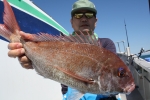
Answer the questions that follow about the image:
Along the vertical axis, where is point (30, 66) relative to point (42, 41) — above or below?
below

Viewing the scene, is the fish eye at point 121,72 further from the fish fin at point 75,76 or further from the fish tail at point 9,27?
the fish tail at point 9,27

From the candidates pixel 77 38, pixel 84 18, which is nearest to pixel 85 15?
pixel 84 18

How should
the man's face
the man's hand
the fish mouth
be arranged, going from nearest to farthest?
the fish mouth → the man's hand → the man's face

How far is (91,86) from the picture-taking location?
123cm

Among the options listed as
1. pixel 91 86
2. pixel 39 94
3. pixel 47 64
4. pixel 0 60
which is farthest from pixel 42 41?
pixel 39 94

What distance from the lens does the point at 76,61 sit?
4.35 ft

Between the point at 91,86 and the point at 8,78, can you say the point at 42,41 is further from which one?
the point at 8,78

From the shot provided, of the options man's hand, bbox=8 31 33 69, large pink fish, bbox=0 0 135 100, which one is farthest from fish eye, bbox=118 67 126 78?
man's hand, bbox=8 31 33 69

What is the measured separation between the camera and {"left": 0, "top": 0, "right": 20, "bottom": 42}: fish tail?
138cm

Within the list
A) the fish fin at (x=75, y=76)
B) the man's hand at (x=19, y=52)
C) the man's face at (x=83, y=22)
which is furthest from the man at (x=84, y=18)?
the fish fin at (x=75, y=76)

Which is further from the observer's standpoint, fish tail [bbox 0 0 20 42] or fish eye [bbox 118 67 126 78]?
fish tail [bbox 0 0 20 42]

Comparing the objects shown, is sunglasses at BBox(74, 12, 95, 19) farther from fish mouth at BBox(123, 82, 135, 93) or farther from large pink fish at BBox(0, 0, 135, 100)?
fish mouth at BBox(123, 82, 135, 93)

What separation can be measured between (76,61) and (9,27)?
69 cm

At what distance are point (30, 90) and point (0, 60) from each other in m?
0.80
